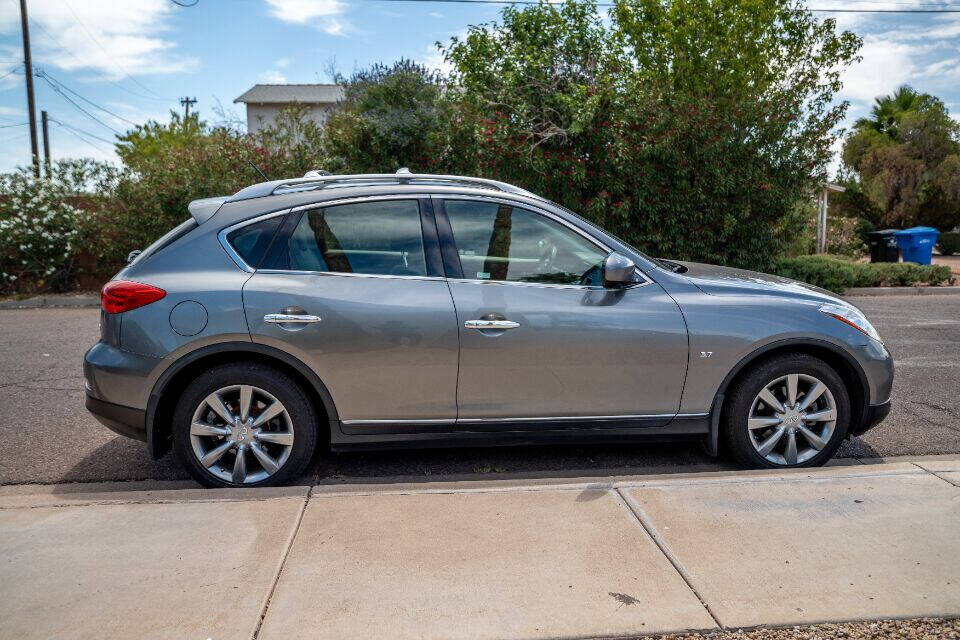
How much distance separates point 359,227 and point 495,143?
30.1ft

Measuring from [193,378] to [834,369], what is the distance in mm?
3668

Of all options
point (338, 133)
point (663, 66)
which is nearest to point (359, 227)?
point (338, 133)

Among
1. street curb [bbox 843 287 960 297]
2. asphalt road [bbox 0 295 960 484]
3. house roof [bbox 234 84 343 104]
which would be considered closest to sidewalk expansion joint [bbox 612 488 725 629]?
asphalt road [bbox 0 295 960 484]

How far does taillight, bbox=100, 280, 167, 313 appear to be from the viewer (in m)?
4.29

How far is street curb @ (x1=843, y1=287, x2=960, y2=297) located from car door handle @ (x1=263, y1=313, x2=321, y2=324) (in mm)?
13139

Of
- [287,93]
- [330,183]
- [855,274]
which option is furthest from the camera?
[287,93]

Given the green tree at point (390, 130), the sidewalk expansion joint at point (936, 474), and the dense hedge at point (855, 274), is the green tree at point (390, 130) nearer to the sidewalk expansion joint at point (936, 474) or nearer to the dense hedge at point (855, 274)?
the dense hedge at point (855, 274)

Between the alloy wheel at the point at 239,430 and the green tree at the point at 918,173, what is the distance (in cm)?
3570

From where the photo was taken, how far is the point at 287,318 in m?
4.25

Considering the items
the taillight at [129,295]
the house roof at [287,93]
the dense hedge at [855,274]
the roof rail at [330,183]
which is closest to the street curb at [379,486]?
the taillight at [129,295]

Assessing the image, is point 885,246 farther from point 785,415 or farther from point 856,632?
point 856,632

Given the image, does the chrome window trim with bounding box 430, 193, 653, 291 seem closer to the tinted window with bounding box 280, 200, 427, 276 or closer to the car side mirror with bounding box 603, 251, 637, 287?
the car side mirror with bounding box 603, 251, 637, 287

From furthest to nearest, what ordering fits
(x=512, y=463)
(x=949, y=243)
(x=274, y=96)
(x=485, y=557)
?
(x=274, y=96) < (x=949, y=243) < (x=512, y=463) < (x=485, y=557)

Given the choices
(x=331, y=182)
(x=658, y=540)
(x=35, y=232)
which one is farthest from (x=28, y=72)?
(x=658, y=540)
